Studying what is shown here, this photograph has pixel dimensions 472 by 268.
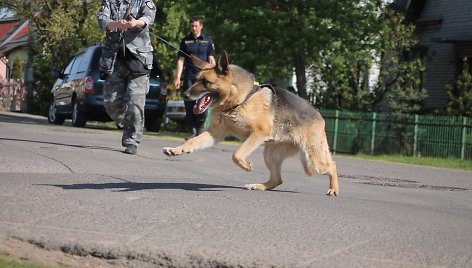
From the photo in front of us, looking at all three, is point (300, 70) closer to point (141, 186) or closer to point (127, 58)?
point (127, 58)

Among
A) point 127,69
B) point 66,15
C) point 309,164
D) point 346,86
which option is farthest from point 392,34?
point 309,164

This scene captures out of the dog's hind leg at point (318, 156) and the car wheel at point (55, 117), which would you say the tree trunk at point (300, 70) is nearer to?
the car wheel at point (55, 117)

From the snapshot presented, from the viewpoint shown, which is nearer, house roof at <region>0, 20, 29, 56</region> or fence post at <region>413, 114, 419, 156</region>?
fence post at <region>413, 114, 419, 156</region>

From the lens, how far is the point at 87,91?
19.9m

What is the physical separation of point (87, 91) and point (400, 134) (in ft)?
29.5

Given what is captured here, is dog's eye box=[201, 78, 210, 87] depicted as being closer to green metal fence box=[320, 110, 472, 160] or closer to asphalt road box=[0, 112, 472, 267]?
asphalt road box=[0, 112, 472, 267]

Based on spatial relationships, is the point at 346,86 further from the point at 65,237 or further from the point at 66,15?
the point at 65,237

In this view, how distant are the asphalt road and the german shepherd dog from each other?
1.38 feet

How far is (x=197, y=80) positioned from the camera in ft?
26.5

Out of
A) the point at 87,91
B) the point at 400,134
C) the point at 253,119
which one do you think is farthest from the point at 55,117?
the point at 253,119

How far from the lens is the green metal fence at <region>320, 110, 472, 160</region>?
21.3 meters

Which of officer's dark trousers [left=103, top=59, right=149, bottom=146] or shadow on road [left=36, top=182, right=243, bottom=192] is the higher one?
officer's dark trousers [left=103, top=59, right=149, bottom=146]

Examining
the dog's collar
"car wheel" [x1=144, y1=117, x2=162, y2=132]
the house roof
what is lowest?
"car wheel" [x1=144, y1=117, x2=162, y2=132]

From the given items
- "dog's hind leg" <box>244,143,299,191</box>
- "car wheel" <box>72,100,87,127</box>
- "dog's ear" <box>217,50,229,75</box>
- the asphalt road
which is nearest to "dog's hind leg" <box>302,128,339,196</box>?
"dog's hind leg" <box>244,143,299,191</box>
